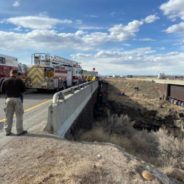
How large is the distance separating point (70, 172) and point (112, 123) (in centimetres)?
2004

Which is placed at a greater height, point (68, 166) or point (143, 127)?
point (68, 166)

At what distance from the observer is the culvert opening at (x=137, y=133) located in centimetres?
1489

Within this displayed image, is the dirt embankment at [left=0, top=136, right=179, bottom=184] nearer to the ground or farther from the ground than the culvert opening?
farther from the ground

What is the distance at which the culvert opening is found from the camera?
1489 cm

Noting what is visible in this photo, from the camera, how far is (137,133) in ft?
77.0

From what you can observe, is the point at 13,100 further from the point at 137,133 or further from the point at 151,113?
the point at 151,113

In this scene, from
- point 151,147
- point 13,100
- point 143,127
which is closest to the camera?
point 13,100

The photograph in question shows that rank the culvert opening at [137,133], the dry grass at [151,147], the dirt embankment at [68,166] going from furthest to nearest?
the culvert opening at [137,133], the dry grass at [151,147], the dirt embankment at [68,166]

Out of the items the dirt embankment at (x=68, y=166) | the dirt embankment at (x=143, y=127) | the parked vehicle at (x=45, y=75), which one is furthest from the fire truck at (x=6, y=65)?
the dirt embankment at (x=68, y=166)

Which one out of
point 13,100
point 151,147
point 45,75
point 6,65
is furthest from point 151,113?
point 13,100

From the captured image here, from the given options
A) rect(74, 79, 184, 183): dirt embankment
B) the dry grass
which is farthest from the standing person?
the dry grass

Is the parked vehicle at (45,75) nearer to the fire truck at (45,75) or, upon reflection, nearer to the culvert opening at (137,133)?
the fire truck at (45,75)

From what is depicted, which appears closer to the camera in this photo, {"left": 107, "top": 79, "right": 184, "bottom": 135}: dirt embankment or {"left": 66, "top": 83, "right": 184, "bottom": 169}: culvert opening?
{"left": 66, "top": 83, "right": 184, "bottom": 169}: culvert opening

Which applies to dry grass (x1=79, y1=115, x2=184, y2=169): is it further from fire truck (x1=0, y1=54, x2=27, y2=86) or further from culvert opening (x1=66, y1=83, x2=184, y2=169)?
fire truck (x1=0, y1=54, x2=27, y2=86)
